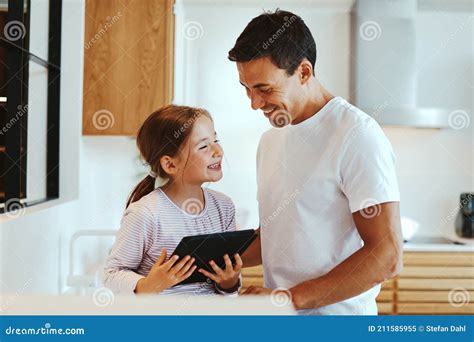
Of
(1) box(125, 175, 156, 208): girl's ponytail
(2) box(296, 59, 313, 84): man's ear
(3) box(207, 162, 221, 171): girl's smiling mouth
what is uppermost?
(2) box(296, 59, 313, 84): man's ear

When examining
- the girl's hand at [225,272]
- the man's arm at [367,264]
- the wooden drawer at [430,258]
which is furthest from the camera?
the wooden drawer at [430,258]

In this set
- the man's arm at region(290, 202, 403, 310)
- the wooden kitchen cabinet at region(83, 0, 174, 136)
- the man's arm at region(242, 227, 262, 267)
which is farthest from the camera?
the wooden kitchen cabinet at region(83, 0, 174, 136)

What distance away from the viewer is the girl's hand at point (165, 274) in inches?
32.9

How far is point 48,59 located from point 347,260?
82 centimetres

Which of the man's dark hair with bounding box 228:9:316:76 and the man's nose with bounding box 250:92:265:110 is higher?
the man's dark hair with bounding box 228:9:316:76

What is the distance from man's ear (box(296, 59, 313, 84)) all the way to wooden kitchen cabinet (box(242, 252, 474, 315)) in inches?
43.6

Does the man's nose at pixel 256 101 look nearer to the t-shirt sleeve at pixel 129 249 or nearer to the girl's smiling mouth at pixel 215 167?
the girl's smiling mouth at pixel 215 167

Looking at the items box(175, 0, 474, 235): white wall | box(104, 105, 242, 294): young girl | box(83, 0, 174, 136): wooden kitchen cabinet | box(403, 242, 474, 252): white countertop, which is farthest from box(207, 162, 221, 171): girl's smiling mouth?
box(403, 242, 474, 252): white countertop

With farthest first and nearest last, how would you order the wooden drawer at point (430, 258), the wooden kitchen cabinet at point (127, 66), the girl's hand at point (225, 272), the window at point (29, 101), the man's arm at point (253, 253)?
the wooden drawer at point (430, 258) → the wooden kitchen cabinet at point (127, 66) → the window at point (29, 101) → the man's arm at point (253, 253) → the girl's hand at point (225, 272)

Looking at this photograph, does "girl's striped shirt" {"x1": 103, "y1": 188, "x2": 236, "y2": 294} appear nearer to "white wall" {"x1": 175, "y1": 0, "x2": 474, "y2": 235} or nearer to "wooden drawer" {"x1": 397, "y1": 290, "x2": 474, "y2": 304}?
"white wall" {"x1": 175, "y1": 0, "x2": 474, "y2": 235}

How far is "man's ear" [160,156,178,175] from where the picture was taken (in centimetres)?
95

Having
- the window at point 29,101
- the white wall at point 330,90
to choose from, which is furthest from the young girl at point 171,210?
the white wall at point 330,90

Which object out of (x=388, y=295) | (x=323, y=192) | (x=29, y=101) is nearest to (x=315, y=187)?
(x=323, y=192)

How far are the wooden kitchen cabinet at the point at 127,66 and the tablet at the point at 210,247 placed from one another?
0.70 meters
